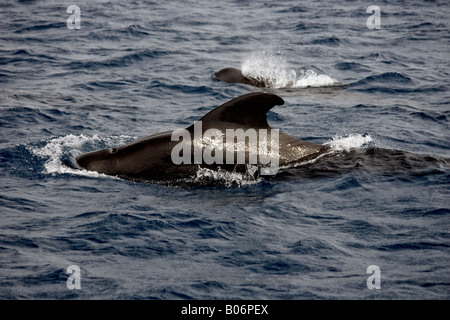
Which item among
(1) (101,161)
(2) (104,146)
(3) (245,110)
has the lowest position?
(2) (104,146)

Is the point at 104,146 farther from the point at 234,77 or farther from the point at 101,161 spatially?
the point at 234,77

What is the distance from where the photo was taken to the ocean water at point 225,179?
8945 millimetres

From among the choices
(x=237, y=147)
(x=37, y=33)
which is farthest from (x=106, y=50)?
(x=237, y=147)

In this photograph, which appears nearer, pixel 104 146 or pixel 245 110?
pixel 245 110

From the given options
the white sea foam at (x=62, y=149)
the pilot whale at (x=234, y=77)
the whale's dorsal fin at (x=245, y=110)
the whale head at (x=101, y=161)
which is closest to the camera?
the whale's dorsal fin at (x=245, y=110)

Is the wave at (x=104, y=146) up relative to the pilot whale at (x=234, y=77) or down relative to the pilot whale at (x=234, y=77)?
down

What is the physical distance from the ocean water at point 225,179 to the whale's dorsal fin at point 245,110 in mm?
1006

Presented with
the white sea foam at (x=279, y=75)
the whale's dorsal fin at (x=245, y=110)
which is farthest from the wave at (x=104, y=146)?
the white sea foam at (x=279, y=75)

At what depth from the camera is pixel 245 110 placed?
12031mm

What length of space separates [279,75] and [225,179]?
32.2ft

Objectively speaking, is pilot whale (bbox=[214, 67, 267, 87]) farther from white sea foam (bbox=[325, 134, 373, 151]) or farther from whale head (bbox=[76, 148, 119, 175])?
whale head (bbox=[76, 148, 119, 175])

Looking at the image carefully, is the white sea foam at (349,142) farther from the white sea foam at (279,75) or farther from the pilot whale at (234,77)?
the pilot whale at (234,77)

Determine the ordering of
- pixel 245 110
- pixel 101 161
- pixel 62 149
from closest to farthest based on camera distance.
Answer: pixel 245 110 → pixel 101 161 → pixel 62 149

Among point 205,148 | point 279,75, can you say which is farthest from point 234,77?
point 205,148
